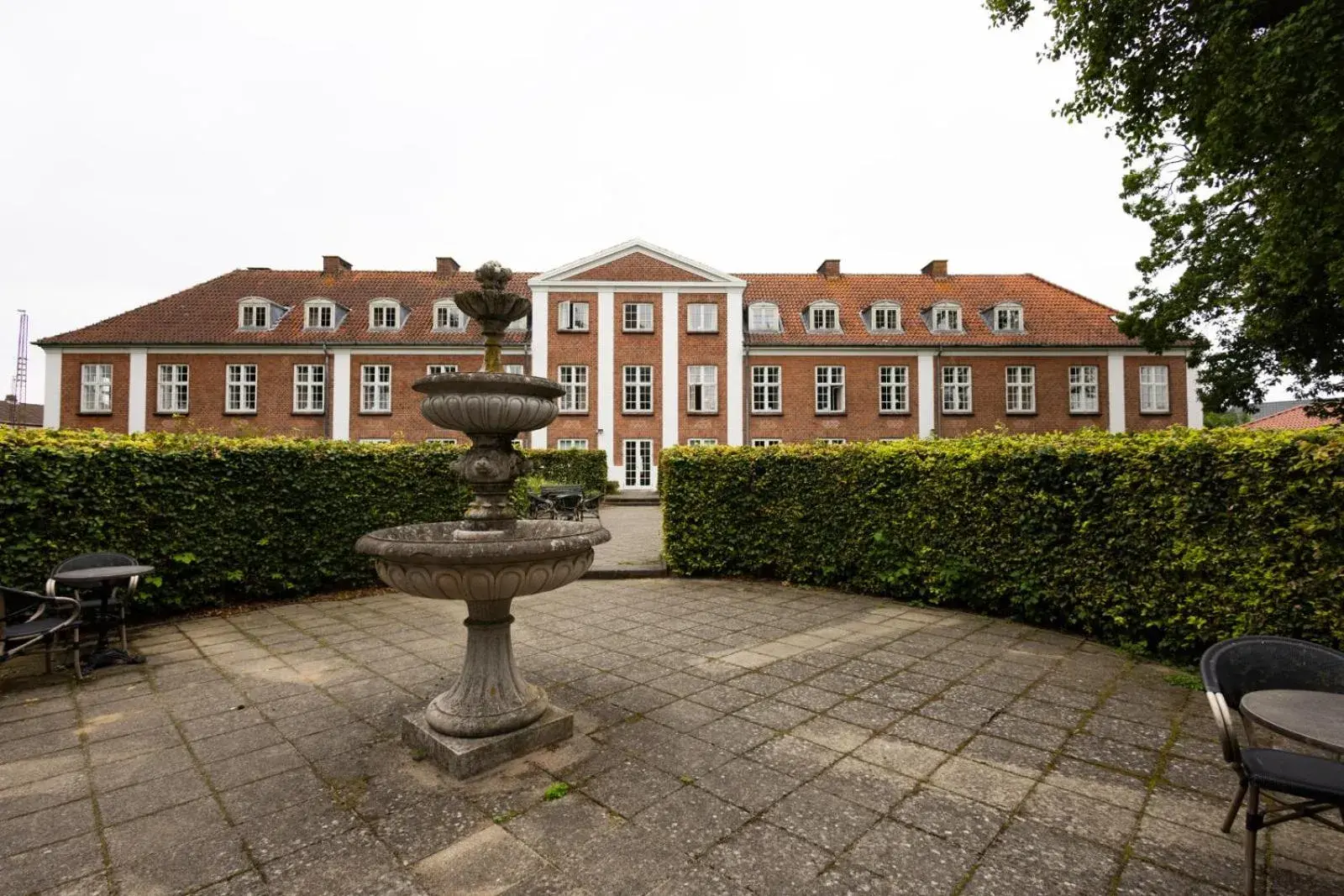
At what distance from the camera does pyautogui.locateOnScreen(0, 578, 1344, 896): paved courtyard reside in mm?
2393

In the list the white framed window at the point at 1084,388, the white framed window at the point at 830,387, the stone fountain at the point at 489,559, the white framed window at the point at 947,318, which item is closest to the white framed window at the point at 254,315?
the white framed window at the point at 830,387

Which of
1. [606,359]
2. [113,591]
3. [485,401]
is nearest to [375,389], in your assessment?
[606,359]

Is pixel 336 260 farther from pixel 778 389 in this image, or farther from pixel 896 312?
pixel 896 312

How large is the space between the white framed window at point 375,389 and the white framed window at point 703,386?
13258 mm

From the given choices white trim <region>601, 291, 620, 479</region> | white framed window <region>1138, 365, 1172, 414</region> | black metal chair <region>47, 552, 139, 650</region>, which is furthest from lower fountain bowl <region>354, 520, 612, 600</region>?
white framed window <region>1138, 365, 1172, 414</region>

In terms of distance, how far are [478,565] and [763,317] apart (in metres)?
25.9

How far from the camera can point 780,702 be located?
13.6 feet

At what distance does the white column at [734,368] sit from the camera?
85.5ft

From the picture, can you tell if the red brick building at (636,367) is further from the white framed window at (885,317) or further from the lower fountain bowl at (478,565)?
the lower fountain bowl at (478,565)

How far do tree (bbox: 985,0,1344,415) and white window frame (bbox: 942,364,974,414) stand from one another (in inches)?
470

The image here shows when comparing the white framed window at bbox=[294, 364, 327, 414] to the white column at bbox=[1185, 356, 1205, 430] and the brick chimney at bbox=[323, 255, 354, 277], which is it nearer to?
the brick chimney at bbox=[323, 255, 354, 277]

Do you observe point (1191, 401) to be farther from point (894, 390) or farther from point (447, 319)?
point (447, 319)

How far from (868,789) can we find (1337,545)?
404 centimetres

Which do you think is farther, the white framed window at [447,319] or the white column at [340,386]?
the white framed window at [447,319]
